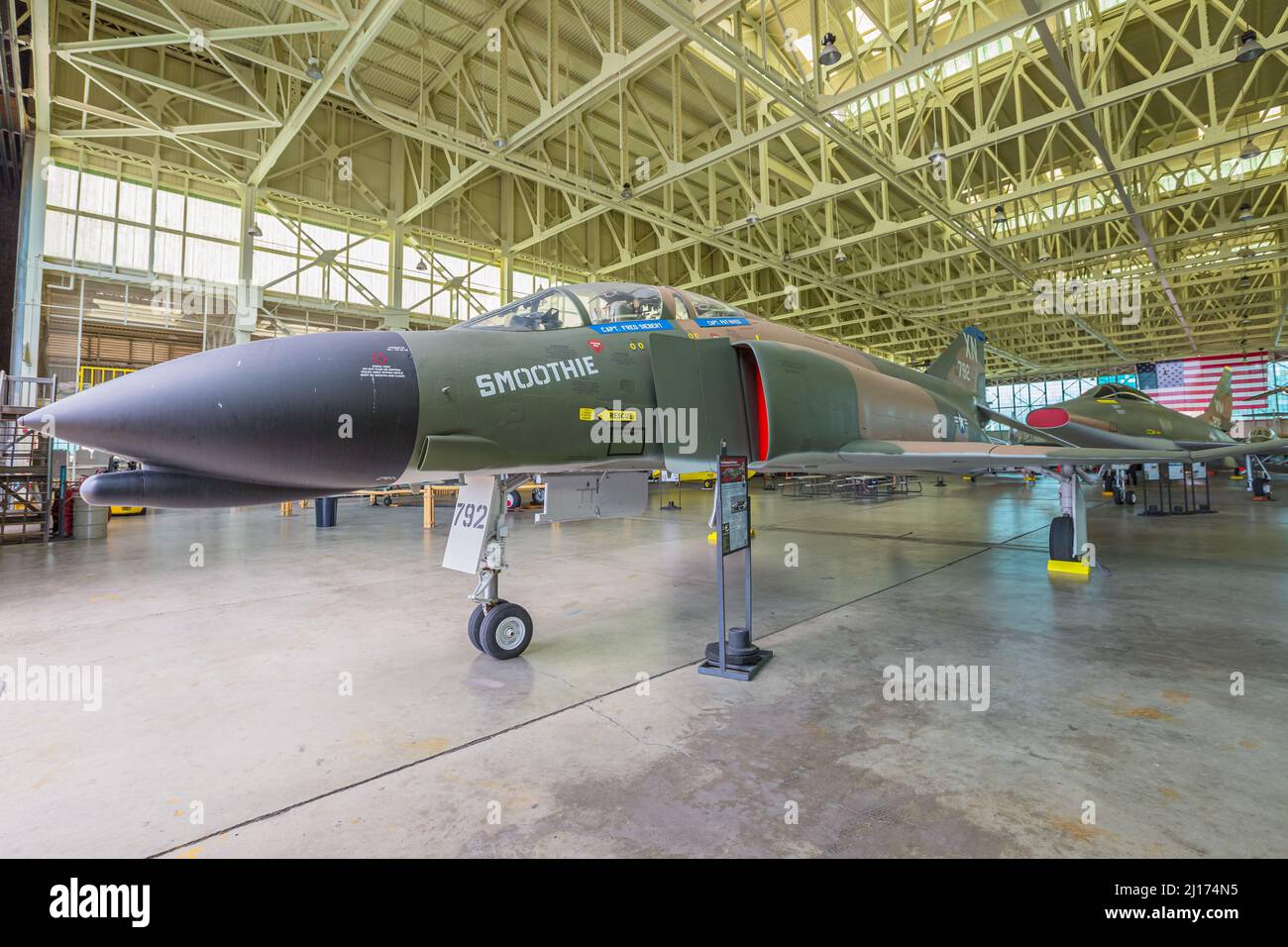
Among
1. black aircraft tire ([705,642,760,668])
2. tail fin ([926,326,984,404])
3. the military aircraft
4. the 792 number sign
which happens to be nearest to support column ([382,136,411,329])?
tail fin ([926,326,984,404])

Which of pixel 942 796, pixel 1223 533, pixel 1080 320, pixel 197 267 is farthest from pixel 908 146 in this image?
pixel 1080 320

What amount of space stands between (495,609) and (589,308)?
2323 millimetres

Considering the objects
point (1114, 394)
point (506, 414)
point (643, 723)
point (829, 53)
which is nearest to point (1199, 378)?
point (1114, 394)

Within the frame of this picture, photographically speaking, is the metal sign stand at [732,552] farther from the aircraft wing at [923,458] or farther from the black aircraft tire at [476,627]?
the black aircraft tire at [476,627]

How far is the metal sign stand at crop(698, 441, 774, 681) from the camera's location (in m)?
3.86

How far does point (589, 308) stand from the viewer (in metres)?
4.19

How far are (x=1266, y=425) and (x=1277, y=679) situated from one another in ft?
115

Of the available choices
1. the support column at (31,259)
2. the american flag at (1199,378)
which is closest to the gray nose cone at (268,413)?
the support column at (31,259)

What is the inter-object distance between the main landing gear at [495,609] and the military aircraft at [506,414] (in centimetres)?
1

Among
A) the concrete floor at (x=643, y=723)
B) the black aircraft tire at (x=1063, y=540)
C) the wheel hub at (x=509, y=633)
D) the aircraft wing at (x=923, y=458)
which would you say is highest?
the aircraft wing at (x=923, y=458)

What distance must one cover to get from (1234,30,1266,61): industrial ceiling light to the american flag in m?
36.8

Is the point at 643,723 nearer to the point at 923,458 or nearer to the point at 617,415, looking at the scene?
the point at 617,415

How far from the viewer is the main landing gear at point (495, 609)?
422 cm

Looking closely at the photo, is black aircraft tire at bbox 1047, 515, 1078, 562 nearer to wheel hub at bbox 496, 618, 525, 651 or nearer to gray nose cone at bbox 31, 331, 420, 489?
wheel hub at bbox 496, 618, 525, 651
